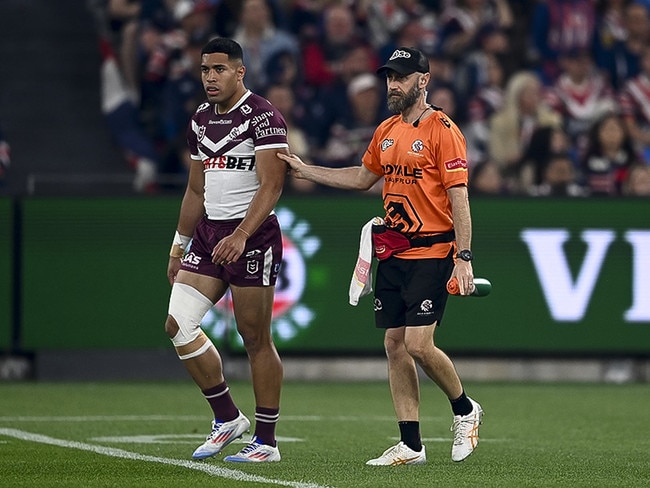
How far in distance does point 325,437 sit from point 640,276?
238 inches

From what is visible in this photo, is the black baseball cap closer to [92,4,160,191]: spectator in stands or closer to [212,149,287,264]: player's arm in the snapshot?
[212,149,287,264]: player's arm

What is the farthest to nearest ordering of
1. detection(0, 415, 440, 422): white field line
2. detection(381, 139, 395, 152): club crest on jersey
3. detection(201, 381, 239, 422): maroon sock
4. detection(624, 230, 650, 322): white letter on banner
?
detection(624, 230, 650, 322): white letter on banner
detection(0, 415, 440, 422): white field line
detection(201, 381, 239, 422): maroon sock
detection(381, 139, 395, 152): club crest on jersey

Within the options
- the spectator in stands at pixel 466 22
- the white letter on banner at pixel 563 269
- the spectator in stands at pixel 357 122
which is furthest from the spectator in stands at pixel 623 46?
the white letter on banner at pixel 563 269

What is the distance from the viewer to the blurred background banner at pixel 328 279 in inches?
601

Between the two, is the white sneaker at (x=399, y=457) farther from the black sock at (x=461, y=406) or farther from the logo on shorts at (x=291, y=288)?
the logo on shorts at (x=291, y=288)

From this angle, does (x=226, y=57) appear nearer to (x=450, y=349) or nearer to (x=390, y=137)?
(x=390, y=137)

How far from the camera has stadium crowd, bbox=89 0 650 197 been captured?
16.8 meters

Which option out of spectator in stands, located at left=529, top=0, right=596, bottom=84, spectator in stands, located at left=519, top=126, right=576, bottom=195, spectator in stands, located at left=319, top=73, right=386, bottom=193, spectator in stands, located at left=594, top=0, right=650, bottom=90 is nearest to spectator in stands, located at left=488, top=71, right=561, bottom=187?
spectator in stands, located at left=519, top=126, right=576, bottom=195

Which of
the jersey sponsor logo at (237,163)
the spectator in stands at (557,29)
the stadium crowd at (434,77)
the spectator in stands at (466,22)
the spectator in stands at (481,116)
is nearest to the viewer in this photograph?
the jersey sponsor logo at (237,163)

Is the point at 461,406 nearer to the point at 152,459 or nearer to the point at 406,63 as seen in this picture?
the point at 152,459

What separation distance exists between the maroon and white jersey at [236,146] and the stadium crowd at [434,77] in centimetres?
671

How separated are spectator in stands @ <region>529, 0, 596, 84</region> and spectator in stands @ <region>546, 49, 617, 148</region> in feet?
1.52

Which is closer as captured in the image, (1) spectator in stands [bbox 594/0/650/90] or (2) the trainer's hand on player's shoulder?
(2) the trainer's hand on player's shoulder

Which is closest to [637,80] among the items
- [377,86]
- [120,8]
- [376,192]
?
[377,86]
